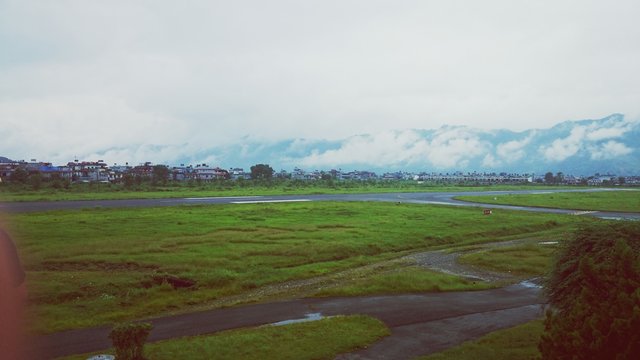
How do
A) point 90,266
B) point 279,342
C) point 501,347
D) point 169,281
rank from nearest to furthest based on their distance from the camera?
1. point 501,347
2. point 279,342
3. point 169,281
4. point 90,266

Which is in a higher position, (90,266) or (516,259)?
(90,266)

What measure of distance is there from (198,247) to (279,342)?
29.5 m

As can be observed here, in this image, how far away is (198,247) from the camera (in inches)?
2060

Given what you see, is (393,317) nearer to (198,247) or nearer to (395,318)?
(395,318)

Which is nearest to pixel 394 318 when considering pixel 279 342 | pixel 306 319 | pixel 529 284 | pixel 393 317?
pixel 393 317

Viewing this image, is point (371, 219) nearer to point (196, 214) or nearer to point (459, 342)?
point (196, 214)

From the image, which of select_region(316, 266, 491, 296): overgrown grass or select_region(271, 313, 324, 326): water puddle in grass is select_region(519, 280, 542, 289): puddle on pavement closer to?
select_region(316, 266, 491, 296): overgrown grass

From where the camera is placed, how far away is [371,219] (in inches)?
3191

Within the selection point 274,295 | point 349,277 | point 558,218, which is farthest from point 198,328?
point 558,218

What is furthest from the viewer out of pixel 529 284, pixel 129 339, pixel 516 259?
pixel 516 259

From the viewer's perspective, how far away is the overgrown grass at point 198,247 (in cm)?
3409

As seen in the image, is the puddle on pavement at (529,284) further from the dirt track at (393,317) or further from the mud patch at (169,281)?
the mud patch at (169,281)

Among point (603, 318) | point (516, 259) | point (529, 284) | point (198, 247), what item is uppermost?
point (603, 318)

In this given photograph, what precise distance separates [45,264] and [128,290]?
1218 centimetres
